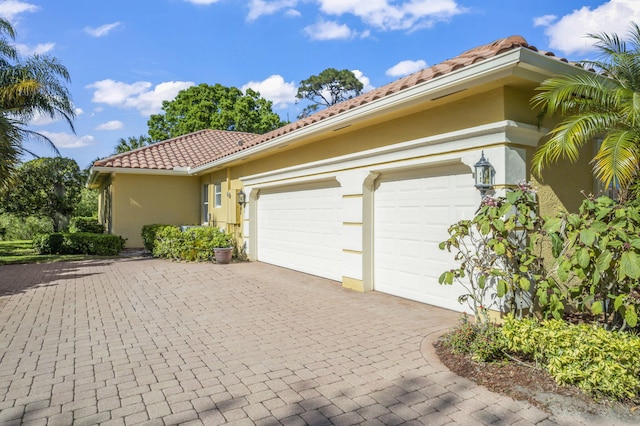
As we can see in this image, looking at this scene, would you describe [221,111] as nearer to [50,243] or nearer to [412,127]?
[50,243]

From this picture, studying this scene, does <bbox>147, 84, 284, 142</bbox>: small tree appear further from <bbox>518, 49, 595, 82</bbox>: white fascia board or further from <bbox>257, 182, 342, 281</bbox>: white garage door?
<bbox>518, 49, 595, 82</bbox>: white fascia board

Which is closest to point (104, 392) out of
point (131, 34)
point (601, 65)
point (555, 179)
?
point (555, 179)

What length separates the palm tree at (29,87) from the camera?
13875 mm

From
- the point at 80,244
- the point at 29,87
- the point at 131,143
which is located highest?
the point at 131,143

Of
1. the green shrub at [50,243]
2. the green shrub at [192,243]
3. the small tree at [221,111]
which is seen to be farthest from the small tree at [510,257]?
the small tree at [221,111]

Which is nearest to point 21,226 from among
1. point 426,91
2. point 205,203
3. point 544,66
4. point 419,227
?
point 205,203

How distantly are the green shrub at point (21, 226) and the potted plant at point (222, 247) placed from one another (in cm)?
1572

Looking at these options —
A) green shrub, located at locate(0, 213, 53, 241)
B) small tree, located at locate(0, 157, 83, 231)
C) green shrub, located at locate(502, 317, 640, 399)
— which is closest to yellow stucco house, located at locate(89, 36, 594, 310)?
green shrub, located at locate(502, 317, 640, 399)

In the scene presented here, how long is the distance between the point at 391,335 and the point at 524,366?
1.70 metres

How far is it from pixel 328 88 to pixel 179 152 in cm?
2703

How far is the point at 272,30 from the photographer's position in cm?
1418

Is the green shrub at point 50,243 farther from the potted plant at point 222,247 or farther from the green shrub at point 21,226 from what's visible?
the green shrub at point 21,226

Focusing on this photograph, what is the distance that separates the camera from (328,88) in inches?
1671

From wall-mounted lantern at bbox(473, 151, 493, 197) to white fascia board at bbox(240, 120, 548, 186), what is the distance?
303 millimetres
